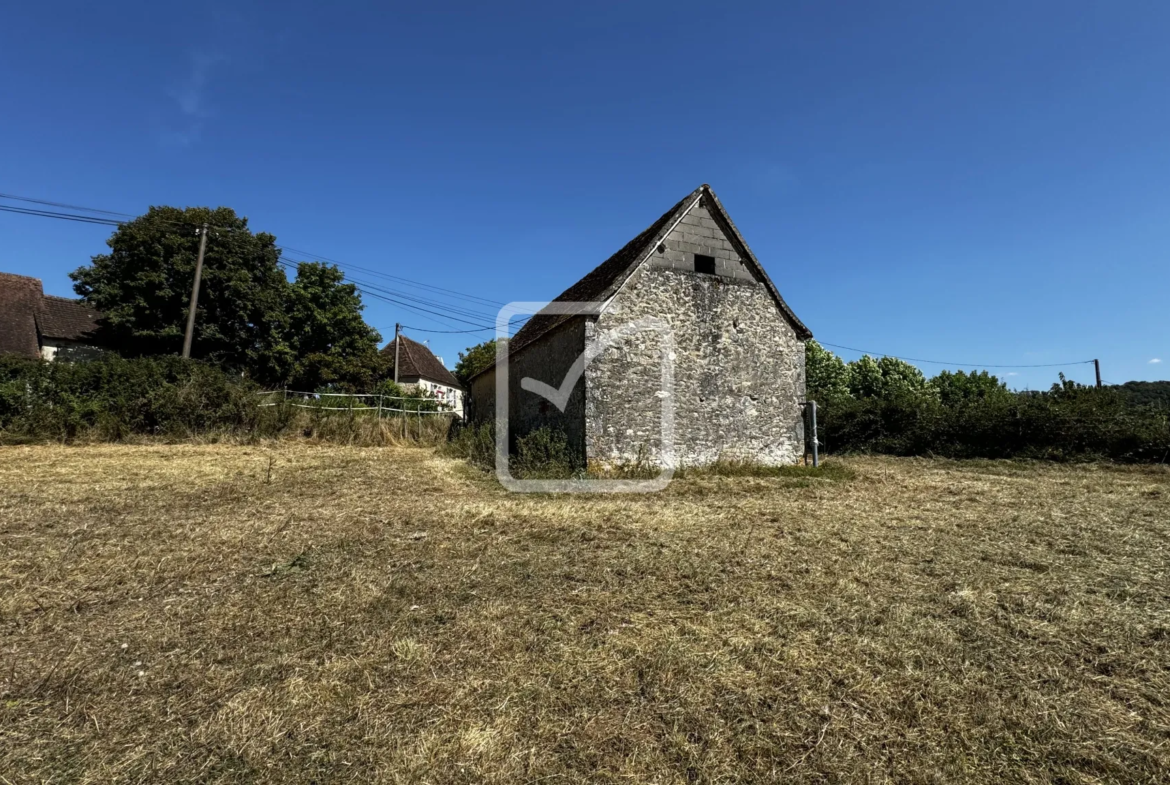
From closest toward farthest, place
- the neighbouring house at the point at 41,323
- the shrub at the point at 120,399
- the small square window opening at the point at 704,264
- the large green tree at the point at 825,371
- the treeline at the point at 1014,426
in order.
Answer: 1. the small square window opening at the point at 704,264
2. the shrub at the point at 120,399
3. the treeline at the point at 1014,426
4. the neighbouring house at the point at 41,323
5. the large green tree at the point at 825,371

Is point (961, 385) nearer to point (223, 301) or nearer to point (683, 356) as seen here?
point (683, 356)

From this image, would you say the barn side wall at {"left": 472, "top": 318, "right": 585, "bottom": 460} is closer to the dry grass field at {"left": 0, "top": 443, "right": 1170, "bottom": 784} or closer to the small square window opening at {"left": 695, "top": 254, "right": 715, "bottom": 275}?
the small square window opening at {"left": 695, "top": 254, "right": 715, "bottom": 275}

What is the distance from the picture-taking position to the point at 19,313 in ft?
79.5

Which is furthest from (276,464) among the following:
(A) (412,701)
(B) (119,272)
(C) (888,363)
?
(C) (888,363)

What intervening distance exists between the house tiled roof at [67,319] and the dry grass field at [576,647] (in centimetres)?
2459

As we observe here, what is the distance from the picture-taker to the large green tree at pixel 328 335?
27.4 metres

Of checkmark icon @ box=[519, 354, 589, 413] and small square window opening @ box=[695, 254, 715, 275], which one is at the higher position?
small square window opening @ box=[695, 254, 715, 275]

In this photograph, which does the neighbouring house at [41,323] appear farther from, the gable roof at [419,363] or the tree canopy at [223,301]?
the gable roof at [419,363]

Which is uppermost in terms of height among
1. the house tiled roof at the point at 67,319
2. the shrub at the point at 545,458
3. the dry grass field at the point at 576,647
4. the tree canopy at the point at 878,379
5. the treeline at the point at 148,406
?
the house tiled roof at the point at 67,319

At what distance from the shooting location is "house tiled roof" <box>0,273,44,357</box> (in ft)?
75.3

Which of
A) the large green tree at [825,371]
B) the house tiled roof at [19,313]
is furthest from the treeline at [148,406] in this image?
the large green tree at [825,371]

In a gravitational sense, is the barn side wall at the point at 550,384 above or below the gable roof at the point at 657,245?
below

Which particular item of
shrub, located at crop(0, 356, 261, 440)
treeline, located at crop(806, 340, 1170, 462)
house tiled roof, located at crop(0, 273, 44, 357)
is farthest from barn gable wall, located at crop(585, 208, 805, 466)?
house tiled roof, located at crop(0, 273, 44, 357)

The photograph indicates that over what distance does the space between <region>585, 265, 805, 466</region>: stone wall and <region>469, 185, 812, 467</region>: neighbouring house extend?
0.02m
